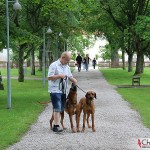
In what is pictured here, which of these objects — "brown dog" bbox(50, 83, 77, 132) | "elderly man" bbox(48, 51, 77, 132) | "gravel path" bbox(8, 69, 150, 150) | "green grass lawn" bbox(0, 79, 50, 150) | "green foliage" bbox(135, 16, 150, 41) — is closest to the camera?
"gravel path" bbox(8, 69, 150, 150)

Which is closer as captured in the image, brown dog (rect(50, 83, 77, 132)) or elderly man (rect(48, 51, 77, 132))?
brown dog (rect(50, 83, 77, 132))

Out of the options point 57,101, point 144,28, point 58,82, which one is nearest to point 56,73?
point 58,82

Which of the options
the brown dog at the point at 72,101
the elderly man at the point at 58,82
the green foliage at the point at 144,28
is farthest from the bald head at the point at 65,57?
the green foliage at the point at 144,28

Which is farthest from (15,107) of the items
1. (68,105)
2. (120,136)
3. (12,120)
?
(120,136)

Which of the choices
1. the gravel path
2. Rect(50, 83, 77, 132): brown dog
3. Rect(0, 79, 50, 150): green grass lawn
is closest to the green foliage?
Rect(0, 79, 50, 150): green grass lawn

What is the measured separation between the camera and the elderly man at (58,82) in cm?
1141

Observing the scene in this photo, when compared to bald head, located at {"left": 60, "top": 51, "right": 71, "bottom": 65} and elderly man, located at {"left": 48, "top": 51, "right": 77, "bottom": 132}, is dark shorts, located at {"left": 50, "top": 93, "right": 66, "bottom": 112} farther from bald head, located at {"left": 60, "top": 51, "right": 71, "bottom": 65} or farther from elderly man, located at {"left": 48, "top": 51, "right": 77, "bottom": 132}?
bald head, located at {"left": 60, "top": 51, "right": 71, "bottom": 65}

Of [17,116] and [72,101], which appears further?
[17,116]

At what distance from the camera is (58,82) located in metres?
11.5

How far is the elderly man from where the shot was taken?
11.4 meters

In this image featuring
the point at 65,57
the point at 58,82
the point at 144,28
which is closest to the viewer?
the point at 65,57

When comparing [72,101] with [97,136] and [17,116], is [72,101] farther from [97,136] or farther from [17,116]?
[17,116]

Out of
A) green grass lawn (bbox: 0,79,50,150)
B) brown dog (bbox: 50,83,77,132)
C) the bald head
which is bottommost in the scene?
green grass lawn (bbox: 0,79,50,150)

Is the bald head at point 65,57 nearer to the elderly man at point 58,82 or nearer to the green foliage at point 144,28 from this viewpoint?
the elderly man at point 58,82
